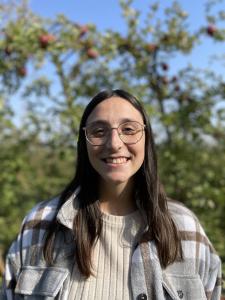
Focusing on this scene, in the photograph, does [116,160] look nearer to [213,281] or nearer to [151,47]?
[213,281]

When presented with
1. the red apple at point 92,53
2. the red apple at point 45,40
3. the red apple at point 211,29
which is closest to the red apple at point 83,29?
the red apple at point 92,53

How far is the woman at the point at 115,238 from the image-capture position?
147 centimetres

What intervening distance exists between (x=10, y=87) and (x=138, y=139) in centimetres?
223

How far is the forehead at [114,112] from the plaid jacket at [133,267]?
353mm

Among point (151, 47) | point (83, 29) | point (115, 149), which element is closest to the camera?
point (115, 149)

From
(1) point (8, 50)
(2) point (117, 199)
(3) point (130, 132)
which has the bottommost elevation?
(2) point (117, 199)

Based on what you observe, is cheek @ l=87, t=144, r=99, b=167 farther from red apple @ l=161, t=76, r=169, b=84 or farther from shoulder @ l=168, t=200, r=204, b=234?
red apple @ l=161, t=76, r=169, b=84

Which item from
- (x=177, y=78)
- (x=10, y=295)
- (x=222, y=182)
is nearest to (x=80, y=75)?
(x=177, y=78)

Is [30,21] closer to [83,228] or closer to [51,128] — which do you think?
[51,128]

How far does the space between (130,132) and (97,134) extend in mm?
123

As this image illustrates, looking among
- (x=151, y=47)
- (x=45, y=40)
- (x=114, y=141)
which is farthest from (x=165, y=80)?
(x=114, y=141)

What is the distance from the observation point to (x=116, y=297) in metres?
1.44

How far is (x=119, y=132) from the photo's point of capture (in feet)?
4.91

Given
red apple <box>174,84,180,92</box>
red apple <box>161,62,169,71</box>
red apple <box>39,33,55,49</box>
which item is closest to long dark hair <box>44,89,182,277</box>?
red apple <box>39,33,55,49</box>
